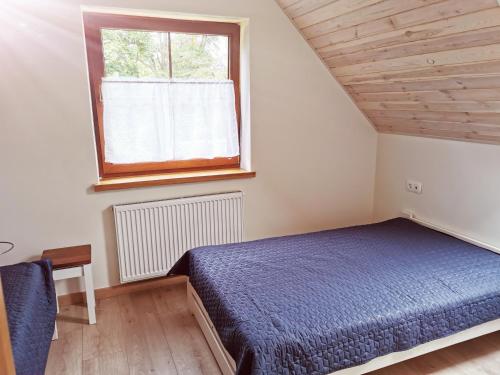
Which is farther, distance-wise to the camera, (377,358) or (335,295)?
(335,295)

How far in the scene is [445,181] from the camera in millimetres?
2822

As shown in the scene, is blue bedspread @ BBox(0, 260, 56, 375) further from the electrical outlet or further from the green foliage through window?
the electrical outlet

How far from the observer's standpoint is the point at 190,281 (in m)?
2.38

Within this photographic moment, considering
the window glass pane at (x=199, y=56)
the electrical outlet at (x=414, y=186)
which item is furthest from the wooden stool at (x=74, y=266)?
the electrical outlet at (x=414, y=186)

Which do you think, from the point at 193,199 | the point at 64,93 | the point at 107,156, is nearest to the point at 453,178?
the point at 193,199

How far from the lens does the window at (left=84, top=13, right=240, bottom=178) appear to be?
258 cm

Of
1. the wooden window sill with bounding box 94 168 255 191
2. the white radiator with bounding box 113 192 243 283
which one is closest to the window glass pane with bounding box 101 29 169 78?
the wooden window sill with bounding box 94 168 255 191

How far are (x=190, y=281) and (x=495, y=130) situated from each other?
2.03 metres

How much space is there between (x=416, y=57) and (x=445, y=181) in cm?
Result: 104

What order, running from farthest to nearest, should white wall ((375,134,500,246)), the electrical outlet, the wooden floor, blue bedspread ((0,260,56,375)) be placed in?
Result: the electrical outlet < white wall ((375,134,500,246)) < the wooden floor < blue bedspread ((0,260,56,375))

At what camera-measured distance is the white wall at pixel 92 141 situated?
7.61ft

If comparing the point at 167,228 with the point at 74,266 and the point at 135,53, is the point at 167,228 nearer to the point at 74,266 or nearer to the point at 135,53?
the point at 74,266

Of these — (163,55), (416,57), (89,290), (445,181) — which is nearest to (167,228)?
(89,290)

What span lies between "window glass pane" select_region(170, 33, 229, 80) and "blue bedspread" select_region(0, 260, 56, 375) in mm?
1545
